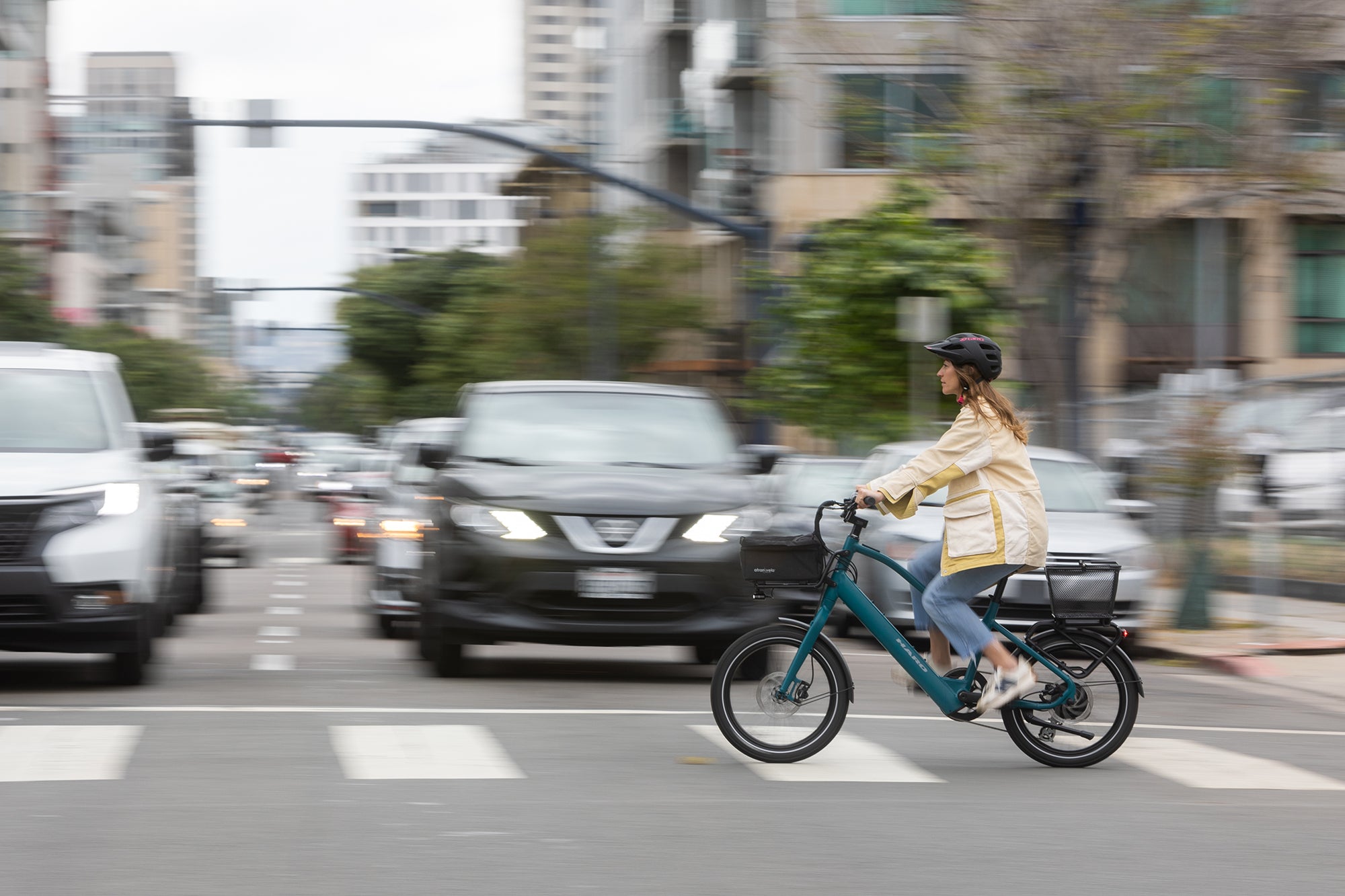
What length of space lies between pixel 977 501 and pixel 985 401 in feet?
1.37

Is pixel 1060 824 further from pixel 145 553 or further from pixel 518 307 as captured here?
pixel 518 307

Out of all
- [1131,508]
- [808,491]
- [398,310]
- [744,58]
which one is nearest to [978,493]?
[1131,508]

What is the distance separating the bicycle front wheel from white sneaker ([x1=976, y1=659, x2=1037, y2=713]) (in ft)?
1.83

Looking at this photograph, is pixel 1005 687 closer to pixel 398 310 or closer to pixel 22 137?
pixel 398 310

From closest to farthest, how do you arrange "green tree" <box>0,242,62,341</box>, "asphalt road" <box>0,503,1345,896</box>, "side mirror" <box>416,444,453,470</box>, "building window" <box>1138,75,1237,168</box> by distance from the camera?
"asphalt road" <box>0,503,1345,896</box> → "side mirror" <box>416,444,453,470</box> → "building window" <box>1138,75,1237,168</box> → "green tree" <box>0,242,62,341</box>

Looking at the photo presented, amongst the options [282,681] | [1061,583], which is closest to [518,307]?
[282,681]

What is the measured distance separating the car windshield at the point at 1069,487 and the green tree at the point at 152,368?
59.1 meters

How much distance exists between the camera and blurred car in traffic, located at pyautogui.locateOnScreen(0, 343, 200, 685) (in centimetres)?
1020

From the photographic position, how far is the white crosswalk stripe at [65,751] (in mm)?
7660

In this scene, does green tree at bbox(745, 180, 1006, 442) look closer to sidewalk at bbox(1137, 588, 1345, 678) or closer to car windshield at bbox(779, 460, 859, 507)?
car windshield at bbox(779, 460, 859, 507)

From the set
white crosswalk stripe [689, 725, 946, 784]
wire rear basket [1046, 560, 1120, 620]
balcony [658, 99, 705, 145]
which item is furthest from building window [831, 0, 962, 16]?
wire rear basket [1046, 560, 1120, 620]

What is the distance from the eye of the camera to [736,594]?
1111cm

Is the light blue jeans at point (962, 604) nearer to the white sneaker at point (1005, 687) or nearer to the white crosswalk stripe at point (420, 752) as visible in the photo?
the white sneaker at point (1005, 687)

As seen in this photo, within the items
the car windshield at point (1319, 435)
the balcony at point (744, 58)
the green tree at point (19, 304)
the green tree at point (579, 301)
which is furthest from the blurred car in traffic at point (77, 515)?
the green tree at point (19, 304)
